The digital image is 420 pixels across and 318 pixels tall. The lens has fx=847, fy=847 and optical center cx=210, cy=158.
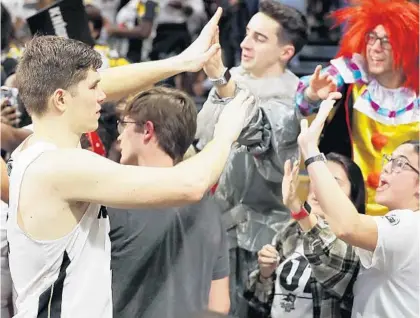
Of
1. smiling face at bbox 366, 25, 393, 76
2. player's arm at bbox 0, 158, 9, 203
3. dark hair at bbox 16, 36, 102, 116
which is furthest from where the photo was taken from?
smiling face at bbox 366, 25, 393, 76

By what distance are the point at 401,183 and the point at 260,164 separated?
2.61 ft

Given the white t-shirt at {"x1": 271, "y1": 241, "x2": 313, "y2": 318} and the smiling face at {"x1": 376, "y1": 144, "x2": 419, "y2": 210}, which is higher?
the smiling face at {"x1": 376, "y1": 144, "x2": 419, "y2": 210}

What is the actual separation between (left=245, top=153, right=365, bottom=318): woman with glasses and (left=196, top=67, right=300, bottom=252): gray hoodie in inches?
12.0

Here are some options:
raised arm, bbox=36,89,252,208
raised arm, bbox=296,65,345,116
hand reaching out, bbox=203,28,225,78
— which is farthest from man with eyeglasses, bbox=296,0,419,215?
raised arm, bbox=36,89,252,208

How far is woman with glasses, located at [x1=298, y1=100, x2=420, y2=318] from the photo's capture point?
2.43 meters

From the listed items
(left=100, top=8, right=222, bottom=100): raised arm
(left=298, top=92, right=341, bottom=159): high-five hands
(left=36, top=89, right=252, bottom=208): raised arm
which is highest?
(left=100, top=8, right=222, bottom=100): raised arm

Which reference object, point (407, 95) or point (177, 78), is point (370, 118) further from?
point (177, 78)

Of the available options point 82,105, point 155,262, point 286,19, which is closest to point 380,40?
point 286,19

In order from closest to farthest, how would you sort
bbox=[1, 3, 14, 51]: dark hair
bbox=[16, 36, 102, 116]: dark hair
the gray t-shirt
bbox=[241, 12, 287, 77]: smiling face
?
1. bbox=[16, 36, 102, 116]: dark hair
2. the gray t-shirt
3. bbox=[241, 12, 287, 77]: smiling face
4. bbox=[1, 3, 14, 51]: dark hair

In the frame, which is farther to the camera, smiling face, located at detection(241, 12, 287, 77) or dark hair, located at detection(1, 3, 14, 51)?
dark hair, located at detection(1, 3, 14, 51)

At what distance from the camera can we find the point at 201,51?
9.04 feet

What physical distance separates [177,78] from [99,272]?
507cm

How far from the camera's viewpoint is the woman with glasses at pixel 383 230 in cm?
243

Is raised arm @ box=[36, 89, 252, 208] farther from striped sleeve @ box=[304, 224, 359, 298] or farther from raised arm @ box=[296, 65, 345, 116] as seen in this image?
raised arm @ box=[296, 65, 345, 116]
